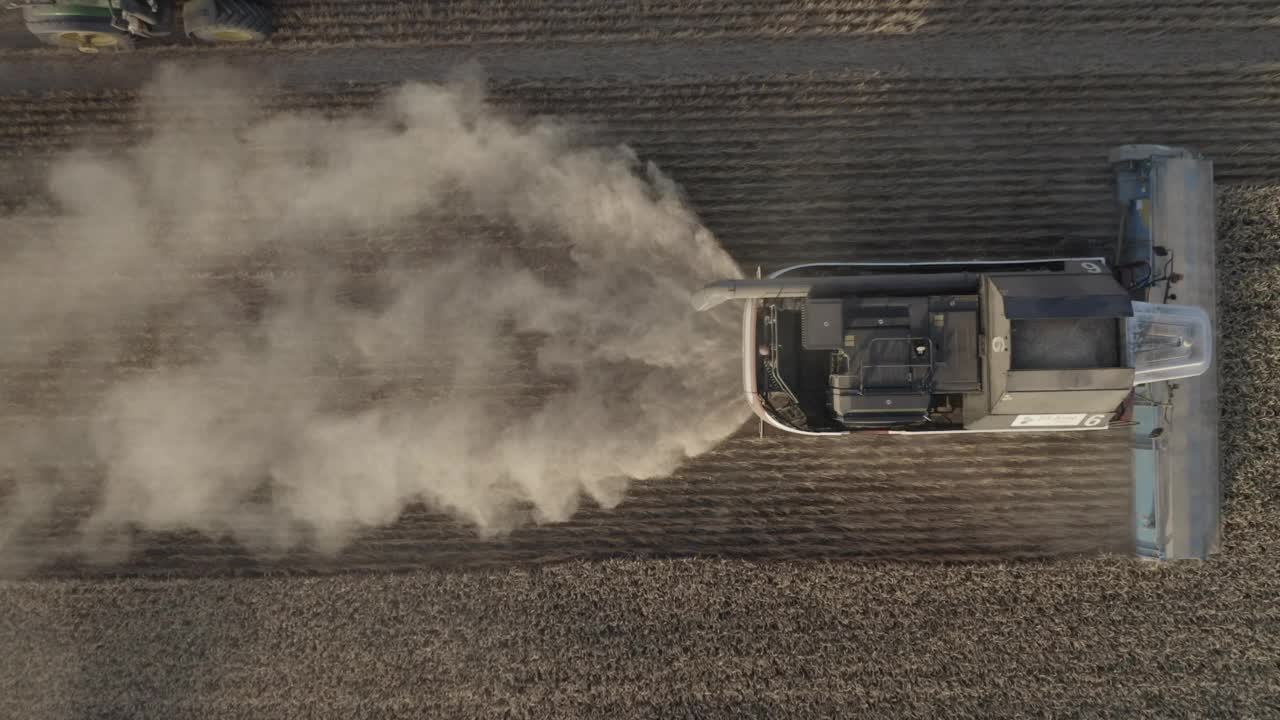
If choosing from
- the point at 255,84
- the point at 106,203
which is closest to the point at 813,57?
the point at 255,84

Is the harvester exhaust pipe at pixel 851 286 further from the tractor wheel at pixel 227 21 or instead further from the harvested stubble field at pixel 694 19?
the tractor wheel at pixel 227 21

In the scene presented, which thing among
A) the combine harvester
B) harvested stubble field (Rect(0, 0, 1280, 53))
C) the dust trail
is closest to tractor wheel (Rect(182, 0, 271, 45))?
harvested stubble field (Rect(0, 0, 1280, 53))

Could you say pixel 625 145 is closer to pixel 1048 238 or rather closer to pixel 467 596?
pixel 1048 238

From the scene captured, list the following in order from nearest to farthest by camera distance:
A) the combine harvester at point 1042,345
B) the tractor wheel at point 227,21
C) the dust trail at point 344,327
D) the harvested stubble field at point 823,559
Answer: the combine harvester at point 1042,345 < the tractor wheel at point 227,21 < the harvested stubble field at point 823,559 < the dust trail at point 344,327

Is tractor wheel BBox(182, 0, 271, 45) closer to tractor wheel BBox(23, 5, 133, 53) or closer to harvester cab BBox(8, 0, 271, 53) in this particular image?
harvester cab BBox(8, 0, 271, 53)

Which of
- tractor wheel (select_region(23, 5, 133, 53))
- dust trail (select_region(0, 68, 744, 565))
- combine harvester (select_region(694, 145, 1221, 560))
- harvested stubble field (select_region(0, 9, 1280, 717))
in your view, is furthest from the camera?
dust trail (select_region(0, 68, 744, 565))

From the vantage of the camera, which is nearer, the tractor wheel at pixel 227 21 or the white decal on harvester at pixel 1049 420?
the white decal on harvester at pixel 1049 420

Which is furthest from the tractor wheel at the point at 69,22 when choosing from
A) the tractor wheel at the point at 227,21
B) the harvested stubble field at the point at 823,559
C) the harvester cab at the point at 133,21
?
the harvested stubble field at the point at 823,559
